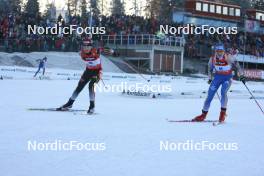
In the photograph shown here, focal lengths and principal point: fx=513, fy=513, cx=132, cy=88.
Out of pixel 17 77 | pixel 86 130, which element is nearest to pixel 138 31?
pixel 17 77

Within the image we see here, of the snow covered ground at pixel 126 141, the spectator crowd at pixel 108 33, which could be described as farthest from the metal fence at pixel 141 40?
the snow covered ground at pixel 126 141

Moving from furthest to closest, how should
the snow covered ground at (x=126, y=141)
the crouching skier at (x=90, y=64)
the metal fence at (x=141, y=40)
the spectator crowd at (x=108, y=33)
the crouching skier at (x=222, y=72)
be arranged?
the metal fence at (x=141, y=40) < the spectator crowd at (x=108, y=33) < the crouching skier at (x=90, y=64) < the crouching skier at (x=222, y=72) < the snow covered ground at (x=126, y=141)

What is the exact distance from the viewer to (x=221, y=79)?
37.5ft

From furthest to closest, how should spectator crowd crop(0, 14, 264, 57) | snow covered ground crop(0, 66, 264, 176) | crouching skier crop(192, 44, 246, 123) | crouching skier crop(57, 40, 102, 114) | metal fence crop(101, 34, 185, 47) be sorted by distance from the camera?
metal fence crop(101, 34, 185, 47) → spectator crowd crop(0, 14, 264, 57) → crouching skier crop(57, 40, 102, 114) → crouching skier crop(192, 44, 246, 123) → snow covered ground crop(0, 66, 264, 176)

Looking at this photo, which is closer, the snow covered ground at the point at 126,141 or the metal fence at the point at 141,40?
the snow covered ground at the point at 126,141

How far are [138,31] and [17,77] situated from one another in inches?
702

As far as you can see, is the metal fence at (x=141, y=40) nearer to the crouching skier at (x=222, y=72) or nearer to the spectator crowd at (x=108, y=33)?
the spectator crowd at (x=108, y=33)

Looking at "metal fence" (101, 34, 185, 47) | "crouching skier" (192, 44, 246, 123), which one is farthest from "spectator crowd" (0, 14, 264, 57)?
"crouching skier" (192, 44, 246, 123)

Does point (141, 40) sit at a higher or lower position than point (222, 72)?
lower

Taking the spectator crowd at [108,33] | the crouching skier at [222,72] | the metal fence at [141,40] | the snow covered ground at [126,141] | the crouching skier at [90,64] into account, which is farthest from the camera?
the metal fence at [141,40]

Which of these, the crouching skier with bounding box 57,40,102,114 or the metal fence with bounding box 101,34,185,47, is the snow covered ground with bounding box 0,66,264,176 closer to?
the crouching skier with bounding box 57,40,102,114

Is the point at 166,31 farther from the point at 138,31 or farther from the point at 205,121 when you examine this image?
the point at 205,121

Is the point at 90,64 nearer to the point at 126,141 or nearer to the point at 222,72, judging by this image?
the point at 222,72

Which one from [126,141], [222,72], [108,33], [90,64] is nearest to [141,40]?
[108,33]
